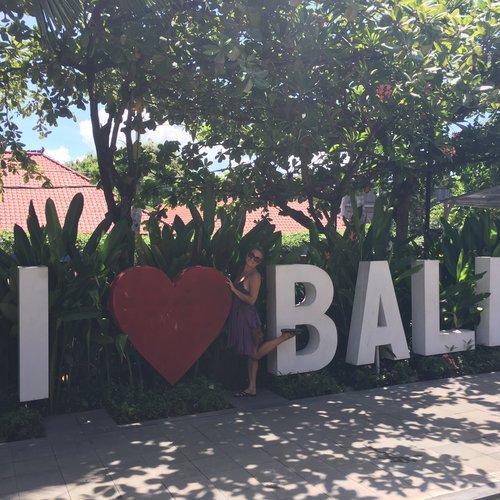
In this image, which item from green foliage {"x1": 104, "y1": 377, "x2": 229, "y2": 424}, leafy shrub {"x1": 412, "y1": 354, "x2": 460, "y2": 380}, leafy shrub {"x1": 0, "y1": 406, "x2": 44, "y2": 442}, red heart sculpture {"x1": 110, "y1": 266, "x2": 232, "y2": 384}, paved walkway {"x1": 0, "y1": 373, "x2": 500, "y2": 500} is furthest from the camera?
leafy shrub {"x1": 412, "y1": 354, "x2": 460, "y2": 380}

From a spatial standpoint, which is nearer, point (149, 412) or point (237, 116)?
point (149, 412)

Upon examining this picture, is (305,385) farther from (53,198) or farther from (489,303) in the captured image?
(53,198)

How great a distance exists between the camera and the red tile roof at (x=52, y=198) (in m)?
21.5

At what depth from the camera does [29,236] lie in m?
6.54

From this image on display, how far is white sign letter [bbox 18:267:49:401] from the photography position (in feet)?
19.4

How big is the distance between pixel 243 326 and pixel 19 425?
2565 mm

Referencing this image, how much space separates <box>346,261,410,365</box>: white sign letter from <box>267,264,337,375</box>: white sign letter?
0.32m

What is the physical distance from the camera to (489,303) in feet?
29.1

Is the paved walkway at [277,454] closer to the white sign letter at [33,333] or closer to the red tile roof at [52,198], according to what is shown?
the white sign letter at [33,333]

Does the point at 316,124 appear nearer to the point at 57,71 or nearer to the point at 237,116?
the point at 237,116

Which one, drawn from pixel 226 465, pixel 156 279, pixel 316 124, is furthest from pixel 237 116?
pixel 226 465

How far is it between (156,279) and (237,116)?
166 inches

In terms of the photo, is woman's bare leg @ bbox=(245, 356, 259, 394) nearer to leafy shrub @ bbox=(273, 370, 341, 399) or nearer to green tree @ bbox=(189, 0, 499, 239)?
leafy shrub @ bbox=(273, 370, 341, 399)

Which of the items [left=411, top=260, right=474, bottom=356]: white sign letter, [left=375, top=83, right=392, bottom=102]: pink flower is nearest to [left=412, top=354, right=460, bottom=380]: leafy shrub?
[left=411, top=260, right=474, bottom=356]: white sign letter
